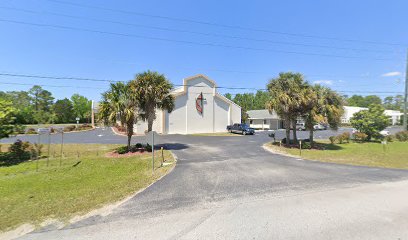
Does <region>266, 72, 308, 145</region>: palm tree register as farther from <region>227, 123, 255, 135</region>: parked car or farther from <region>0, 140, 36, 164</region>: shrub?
<region>0, 140, 36, 164</region>: shrub

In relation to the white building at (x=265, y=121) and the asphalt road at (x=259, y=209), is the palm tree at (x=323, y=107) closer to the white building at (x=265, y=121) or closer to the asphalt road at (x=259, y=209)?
the asphalt road at (x=259, y=209)

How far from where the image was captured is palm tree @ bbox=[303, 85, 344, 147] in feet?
70.8

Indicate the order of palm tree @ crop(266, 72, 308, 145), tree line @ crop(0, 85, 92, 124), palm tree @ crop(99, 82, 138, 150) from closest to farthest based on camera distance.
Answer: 1. palm tree @ crop(99, 82, 138, 150)
2. palm tree @ crop(266, 72, 308, 145)
3. tree line @ crop(0, 85, 92, 124)

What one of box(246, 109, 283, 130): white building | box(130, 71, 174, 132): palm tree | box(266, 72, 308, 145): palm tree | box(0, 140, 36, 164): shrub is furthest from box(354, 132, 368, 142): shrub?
box(0, 140, 36, 164): shrub

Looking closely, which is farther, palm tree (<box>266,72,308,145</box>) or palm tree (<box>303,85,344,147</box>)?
palm tree (<box>303,85,344,147</box>)

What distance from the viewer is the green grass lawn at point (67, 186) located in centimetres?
681

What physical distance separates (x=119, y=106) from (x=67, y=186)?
9438 millimetres

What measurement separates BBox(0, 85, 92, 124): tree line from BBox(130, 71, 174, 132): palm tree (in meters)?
70.7

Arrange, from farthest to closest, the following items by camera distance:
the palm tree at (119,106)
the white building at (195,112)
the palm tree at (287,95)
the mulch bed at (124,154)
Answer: the white building at (195,112) < the palm tree at (287,95) < the palm tree at (119,106) < the mulch bed at (124,154)

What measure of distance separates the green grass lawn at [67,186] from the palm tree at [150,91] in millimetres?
5371

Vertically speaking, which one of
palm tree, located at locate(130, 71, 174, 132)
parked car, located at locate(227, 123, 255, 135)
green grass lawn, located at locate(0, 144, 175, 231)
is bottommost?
green grass lawn, located at locate(0, 144, 175, 231)

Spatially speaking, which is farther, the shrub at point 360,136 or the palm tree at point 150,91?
the shrub at point 360,136

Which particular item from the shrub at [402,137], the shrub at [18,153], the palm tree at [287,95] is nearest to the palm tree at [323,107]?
the palm tree at [287,95]

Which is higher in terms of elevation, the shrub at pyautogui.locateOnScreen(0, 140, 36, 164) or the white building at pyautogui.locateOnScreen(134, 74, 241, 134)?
the white building at pyautogui.locateOnScreen(134, 74, 241, 134)
